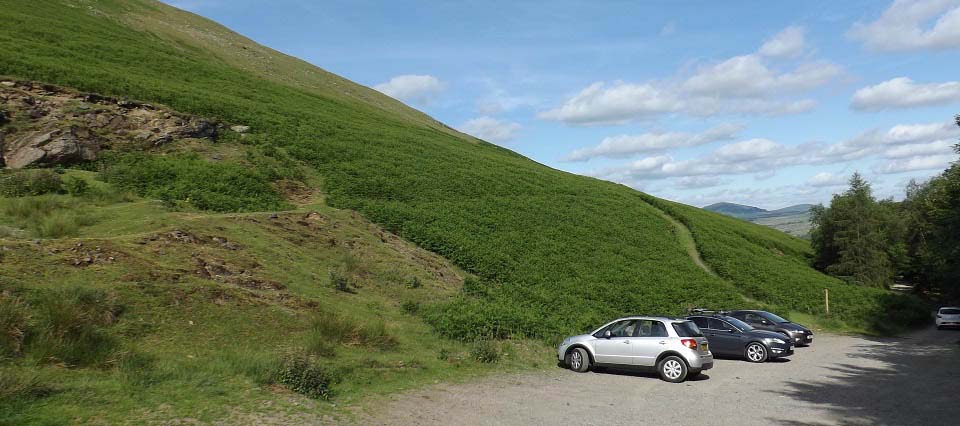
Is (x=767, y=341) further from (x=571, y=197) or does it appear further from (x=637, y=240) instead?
(x=571, y=197)

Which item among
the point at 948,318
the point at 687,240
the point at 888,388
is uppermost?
the point at 687,240

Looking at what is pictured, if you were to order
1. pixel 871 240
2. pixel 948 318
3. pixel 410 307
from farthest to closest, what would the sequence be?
1. pixel 871 240
2. pixel 948 318
3. pixel 410 307

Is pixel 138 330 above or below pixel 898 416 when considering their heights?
above

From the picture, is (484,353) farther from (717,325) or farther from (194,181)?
(194,181)

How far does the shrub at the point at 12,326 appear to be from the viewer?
26.7ft

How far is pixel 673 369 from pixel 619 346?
145cm

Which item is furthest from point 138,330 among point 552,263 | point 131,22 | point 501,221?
point 131,22

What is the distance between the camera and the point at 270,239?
56.7 ft

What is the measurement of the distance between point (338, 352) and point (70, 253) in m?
5.85

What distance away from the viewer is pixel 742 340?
1922 centimetres

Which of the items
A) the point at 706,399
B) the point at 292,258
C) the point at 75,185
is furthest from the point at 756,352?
the point at 75,185

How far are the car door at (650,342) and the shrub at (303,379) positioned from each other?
8.22 meters

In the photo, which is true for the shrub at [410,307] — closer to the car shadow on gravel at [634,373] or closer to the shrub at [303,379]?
the car shadow on gravel at [634,373]

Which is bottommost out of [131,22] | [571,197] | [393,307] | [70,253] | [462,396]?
[462,396]
